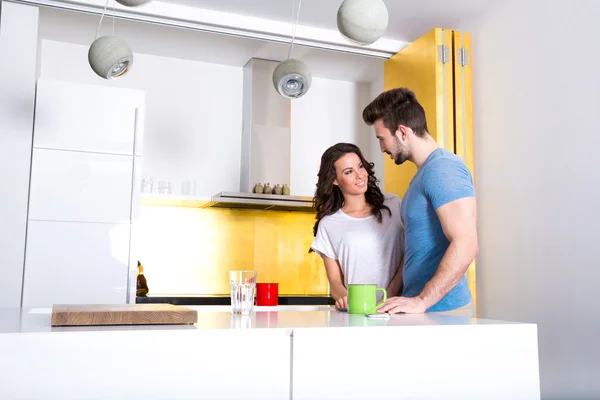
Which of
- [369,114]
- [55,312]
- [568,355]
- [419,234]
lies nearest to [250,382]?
[55,312]

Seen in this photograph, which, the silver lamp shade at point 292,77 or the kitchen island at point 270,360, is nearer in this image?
the kitchen island at point 270,360

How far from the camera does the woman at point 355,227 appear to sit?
2.39 m

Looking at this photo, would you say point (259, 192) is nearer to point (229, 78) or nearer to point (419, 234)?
point (229, 78)

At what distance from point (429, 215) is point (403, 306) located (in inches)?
15.4

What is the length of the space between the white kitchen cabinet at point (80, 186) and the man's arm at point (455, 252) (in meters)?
2.25

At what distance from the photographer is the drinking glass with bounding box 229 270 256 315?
5.41 ft

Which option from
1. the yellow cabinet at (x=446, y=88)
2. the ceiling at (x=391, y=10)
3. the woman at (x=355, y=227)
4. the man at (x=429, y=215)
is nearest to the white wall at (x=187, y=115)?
the ceiling at (x=391, y=10)

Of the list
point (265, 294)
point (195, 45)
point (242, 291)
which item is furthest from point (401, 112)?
point (195, 45)

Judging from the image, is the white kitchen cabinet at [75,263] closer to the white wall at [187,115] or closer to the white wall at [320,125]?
the white wall at [187,115]

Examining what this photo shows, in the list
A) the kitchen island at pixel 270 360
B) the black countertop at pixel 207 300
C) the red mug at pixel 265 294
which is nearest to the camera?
the kitchen island at pixel 270 360

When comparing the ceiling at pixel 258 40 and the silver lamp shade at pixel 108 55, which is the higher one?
the ceiling at pixel 258 40

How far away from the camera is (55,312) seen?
1233 millimetres

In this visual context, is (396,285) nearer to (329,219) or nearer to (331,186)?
(329,219)

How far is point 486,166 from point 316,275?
5.52 ft
